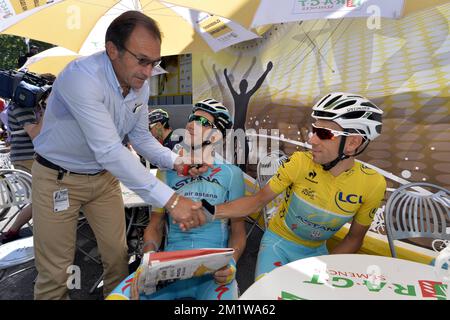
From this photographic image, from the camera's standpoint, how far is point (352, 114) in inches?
87.6

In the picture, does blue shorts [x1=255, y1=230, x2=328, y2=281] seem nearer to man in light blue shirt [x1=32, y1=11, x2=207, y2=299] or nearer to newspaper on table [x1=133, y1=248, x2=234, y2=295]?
man in light blue shirt [x1=32, y1=11, x2=207, y2=299]

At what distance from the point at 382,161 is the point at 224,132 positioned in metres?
1.95

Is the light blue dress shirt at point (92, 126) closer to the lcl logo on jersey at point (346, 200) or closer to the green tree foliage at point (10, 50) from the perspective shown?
the lcl logo on jersey at point (346, 200)

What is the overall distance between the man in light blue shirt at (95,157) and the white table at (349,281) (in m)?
0.79

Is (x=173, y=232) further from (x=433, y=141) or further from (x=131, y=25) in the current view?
(x=433, y=141)

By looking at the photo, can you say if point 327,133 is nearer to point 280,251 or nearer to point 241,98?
point 280,251

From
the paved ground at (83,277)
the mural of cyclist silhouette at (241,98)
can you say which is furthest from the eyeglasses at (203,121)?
Result: the mural of cyclist silhouette at (241,98)

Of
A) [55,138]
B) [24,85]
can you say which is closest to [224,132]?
[55,138]

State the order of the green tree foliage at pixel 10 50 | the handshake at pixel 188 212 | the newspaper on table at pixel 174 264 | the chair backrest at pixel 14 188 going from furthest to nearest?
the green tree foliage at pixel 10 50 → the chair backrest at pixel 14 188 → the handshake at pixel 188 212 → the newspaper on table at pixel 174 264

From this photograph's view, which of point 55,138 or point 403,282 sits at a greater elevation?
point 55,138

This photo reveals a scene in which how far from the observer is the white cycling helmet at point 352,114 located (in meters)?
2.21

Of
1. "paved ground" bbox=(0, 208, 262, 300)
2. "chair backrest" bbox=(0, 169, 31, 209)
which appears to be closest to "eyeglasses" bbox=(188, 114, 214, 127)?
"chair backrest" bbox=(0, 169, 31, 209)

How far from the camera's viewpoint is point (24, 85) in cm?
283

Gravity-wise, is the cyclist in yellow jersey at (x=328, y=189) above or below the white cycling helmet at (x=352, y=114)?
below
